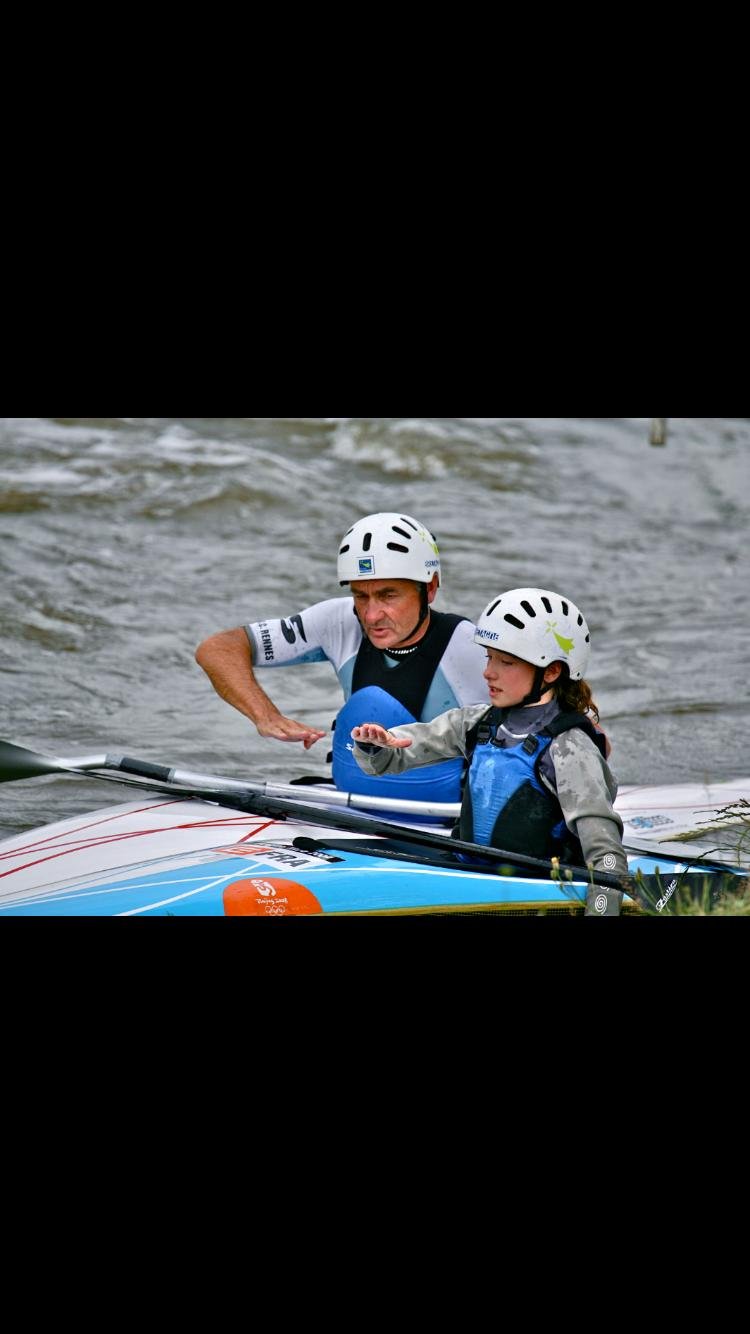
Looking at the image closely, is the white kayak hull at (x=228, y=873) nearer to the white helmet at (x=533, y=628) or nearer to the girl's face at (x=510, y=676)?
the girl's face at (x=510, y=676)

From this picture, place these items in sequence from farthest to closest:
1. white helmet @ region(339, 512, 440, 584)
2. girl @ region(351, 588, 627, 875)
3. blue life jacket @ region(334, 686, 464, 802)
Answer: blue life jacket @ region(334, 686, 464, 802) → white helmet @ region(339, 512, 440, 584) → girl @ region(351, 588, 627, 875)

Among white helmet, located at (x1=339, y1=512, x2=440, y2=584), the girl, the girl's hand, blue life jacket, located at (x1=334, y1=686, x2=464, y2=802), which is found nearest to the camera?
the girl

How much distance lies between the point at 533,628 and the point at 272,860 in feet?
3.28

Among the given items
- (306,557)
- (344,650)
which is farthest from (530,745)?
(306,557)

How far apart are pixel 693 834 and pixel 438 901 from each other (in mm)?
1747

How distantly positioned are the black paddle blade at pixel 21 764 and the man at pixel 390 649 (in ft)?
2.25

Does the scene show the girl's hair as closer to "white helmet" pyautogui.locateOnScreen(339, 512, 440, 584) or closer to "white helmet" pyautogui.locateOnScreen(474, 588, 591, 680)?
"white helmet" pyautogui.locateOnScreen(474, 588, 591, 680)

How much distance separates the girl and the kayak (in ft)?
0.37

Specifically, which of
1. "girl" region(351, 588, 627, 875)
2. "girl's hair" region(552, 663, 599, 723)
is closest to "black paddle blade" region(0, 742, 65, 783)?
"girl" region(351, 588, 627, 875)

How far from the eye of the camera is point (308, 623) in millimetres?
5246

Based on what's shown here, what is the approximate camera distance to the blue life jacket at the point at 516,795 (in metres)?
4.25

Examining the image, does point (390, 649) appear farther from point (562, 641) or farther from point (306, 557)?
point (306, 557)

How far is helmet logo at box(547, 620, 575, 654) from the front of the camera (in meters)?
4.19

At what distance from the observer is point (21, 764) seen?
5.25 m
